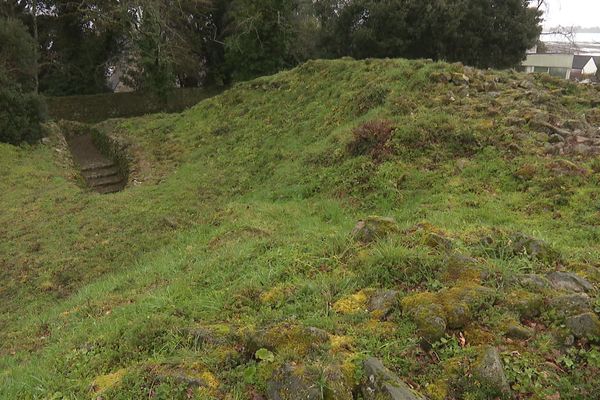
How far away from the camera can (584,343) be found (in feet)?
10.6

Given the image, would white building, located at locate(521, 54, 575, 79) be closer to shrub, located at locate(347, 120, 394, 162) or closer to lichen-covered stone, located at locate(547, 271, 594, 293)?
shrub, located at locate(347, 120, 394, 162)

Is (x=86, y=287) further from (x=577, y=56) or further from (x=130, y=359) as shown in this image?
(x=577, y=56)

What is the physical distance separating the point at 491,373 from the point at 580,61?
58185 mm

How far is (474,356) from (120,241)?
7.25 meters

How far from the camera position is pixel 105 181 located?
15430 mm

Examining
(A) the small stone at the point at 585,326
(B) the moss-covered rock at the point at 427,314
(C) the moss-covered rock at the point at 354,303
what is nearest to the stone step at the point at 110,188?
(C) the moss-covered rock at the point at 354,303

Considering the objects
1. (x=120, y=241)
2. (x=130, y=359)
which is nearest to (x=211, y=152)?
(x=120, y=241)

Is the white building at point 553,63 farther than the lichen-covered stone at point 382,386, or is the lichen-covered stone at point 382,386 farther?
the white building at point 553,63

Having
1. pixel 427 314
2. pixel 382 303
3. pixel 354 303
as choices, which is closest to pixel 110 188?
pixel 354 303

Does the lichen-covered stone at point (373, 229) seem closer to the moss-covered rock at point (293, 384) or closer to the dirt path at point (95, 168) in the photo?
the moss-covered rock at point (293, 384)

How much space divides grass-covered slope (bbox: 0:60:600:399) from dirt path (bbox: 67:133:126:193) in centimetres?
104

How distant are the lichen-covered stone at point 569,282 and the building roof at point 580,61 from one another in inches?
2140

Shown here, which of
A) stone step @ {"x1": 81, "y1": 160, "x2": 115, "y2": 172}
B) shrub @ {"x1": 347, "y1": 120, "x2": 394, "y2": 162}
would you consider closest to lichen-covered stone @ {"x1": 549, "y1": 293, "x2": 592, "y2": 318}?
shrub @ {"x1": 347, "y1": 120, "x2": 394, "y2": 162}

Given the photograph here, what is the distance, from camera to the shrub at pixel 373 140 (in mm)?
9320
